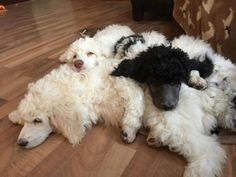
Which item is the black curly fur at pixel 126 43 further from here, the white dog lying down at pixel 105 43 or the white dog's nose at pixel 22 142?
the white dog's nose at pixel 22 142

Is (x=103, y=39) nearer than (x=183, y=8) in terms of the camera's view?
Yes

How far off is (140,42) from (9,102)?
3.11 ft

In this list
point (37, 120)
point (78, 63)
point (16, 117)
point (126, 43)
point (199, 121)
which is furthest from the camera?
point (126, 43)

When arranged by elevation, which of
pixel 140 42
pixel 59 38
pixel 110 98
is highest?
pixel 140 42

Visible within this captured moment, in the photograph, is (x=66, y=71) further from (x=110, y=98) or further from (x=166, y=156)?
(x=166, y=156)

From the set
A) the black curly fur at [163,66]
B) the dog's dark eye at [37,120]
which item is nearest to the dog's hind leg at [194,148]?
the black curly fur at [163,66]

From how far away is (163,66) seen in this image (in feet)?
4.00

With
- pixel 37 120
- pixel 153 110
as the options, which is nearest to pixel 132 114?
pixel 153 110

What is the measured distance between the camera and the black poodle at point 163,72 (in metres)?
1.22

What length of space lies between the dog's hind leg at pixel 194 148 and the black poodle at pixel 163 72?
120 millimetres

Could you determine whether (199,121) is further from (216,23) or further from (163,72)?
(216,23)

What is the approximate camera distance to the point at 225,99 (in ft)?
4.15

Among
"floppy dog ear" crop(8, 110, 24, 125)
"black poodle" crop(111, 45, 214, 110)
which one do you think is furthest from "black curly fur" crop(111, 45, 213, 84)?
"floppy dog ear" crop(8, 110, 24, 125)

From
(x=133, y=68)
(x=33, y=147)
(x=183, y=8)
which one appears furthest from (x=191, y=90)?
(x=183, y=8)
